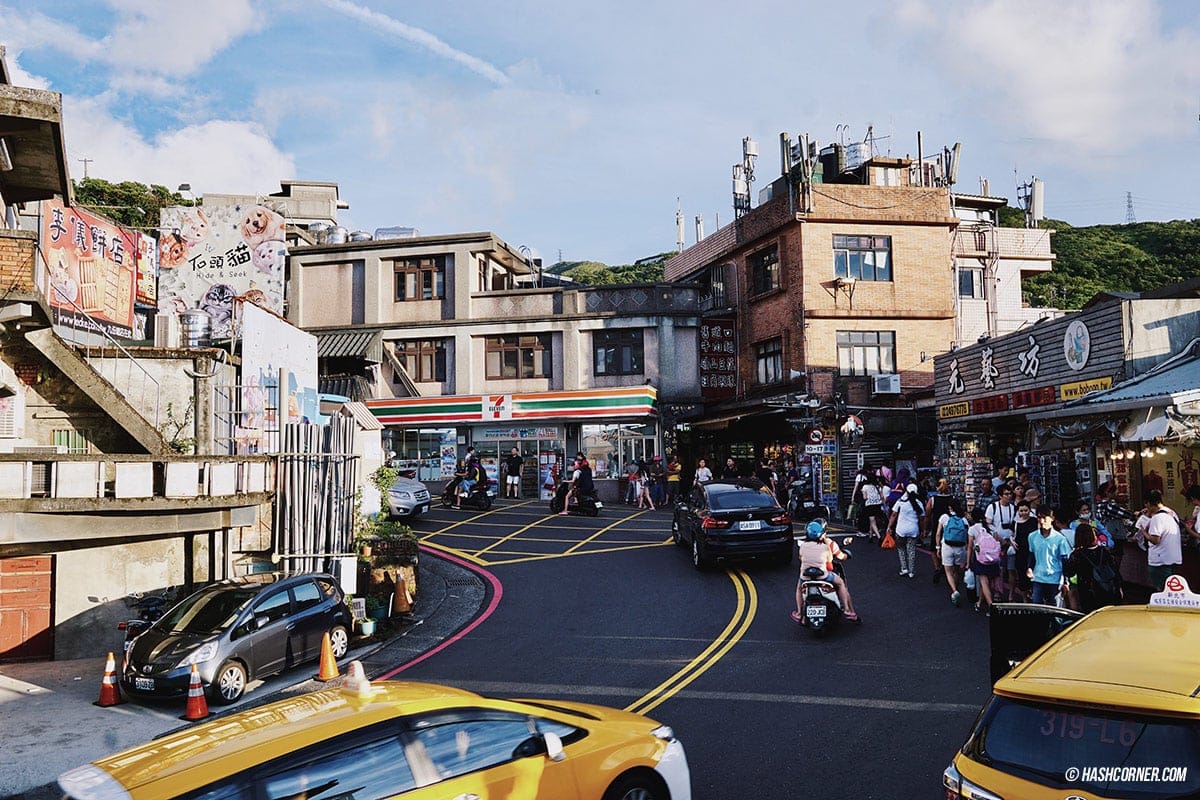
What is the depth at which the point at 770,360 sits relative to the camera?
111ft

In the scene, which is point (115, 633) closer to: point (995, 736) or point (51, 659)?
point (51, 659)

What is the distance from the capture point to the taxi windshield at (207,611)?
11.9 m

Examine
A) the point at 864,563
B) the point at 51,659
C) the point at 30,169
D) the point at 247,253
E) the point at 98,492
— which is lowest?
the point at 51,659

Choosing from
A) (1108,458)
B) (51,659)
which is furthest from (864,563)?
(51,659)

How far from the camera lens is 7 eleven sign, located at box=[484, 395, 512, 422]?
34719 millimetres

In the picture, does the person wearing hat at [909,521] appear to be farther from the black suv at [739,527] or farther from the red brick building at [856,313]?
the red brick building at [856,313]

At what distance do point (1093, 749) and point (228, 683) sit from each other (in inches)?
407

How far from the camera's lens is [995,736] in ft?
15.8

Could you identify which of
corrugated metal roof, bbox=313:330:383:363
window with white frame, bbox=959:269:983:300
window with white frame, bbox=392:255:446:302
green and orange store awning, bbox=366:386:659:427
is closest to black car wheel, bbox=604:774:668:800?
green and orange store awning, bbox=366:386:659:427

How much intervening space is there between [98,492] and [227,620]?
2.97 metres

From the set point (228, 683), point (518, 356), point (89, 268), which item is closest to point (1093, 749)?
point (228, 683)

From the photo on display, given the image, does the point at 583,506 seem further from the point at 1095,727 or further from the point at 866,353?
the point at 1095,727

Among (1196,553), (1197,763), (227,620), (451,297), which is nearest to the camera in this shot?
(1197,763)

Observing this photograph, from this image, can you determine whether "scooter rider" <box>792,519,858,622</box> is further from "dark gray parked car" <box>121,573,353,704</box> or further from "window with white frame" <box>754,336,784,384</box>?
"window with white frame" <box>754,336,784,384</box>
